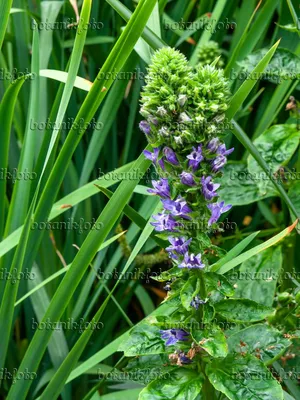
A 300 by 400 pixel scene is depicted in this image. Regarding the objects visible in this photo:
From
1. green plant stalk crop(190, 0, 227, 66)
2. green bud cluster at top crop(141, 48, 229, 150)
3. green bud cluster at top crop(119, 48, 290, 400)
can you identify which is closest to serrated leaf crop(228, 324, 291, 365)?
green bud cluster at top crop(119, 48, 290, 400)

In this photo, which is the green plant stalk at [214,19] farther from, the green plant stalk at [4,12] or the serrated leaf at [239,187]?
the green plant stalk at [4,12]

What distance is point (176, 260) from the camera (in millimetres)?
1389

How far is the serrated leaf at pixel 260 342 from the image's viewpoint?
1.48 meters

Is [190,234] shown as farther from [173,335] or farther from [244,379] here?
[244,379]

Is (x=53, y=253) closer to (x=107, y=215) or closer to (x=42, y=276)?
(x=42, y=276)

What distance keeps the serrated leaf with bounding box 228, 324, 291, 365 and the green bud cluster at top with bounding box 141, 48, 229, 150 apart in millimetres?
493

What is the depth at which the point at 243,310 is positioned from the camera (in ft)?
4.68

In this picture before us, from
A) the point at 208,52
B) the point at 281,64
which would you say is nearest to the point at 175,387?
the point at 281,64

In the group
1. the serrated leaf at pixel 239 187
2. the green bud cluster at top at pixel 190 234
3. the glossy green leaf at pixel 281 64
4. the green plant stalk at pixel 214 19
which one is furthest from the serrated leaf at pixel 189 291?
the green plant stalk at pixel 214 19

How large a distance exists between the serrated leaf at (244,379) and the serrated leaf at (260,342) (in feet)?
0.23

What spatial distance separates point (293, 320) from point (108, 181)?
0.67 metres

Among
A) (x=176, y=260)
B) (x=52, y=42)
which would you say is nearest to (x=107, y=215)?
(x=176, y=260)

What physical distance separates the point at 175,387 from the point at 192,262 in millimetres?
274

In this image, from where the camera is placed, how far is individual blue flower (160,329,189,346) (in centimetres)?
140
